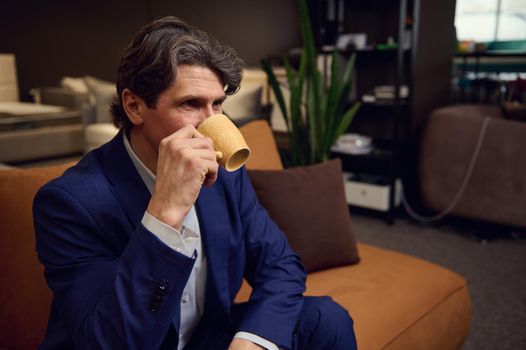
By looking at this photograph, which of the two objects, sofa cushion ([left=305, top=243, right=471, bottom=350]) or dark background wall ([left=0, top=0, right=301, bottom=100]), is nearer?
sofa cushion ([left=305, top=243, right=471, bottom=350])

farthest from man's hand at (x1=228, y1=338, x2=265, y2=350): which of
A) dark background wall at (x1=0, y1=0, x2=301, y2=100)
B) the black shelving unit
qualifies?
dark background wall at (x1=0, y1=0, x2=301, y2=100)

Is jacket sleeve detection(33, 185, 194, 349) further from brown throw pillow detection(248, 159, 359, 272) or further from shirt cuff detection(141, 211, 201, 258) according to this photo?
brown throw pillow detection(248, 159, 359, 272)

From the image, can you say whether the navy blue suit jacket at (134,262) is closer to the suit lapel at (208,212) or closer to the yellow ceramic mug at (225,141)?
the suit lapel at (208,212)

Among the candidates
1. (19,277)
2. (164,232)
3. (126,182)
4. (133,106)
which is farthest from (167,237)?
(19,277)

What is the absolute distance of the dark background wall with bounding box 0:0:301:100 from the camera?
547cm

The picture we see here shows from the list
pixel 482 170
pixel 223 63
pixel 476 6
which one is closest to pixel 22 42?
pixel 482 170

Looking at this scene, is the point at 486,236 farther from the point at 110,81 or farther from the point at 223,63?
the point at 110,81

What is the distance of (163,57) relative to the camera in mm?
967

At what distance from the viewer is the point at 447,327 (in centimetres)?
154

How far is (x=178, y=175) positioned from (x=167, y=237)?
0.11 metres

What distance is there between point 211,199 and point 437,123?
7.97ft

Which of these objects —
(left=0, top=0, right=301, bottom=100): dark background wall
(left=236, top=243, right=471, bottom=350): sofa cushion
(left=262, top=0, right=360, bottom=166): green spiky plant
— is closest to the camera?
(left=236, top=243, right=471, bottom=350): sofa cushion

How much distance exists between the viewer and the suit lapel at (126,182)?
99 centimetres

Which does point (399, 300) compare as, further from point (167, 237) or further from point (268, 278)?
point (167, 237)
